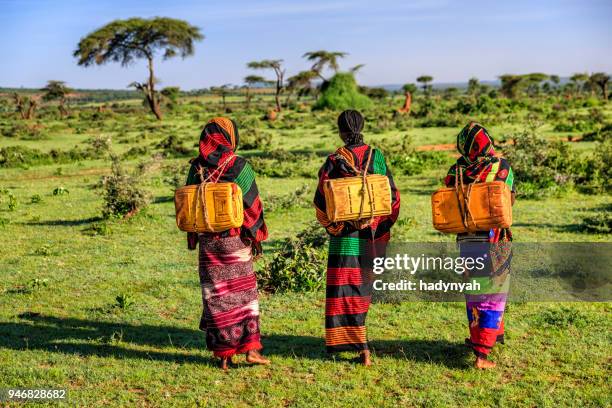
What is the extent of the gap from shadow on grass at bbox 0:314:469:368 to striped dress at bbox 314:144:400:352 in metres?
0.41

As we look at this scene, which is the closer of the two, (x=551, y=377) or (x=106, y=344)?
(x=551, y=377)

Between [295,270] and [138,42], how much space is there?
3725cm

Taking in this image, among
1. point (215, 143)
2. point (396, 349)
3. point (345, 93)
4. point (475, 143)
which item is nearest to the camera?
point (475, 143)

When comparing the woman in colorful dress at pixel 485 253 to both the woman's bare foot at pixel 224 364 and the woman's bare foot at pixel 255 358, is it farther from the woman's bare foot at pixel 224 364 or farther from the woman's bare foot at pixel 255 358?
the woman's bare foot at pixel 224 364

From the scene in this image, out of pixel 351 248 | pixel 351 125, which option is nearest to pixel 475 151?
pixel 351 125

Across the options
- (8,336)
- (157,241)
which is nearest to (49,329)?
(8,336)

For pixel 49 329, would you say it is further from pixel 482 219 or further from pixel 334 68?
pixel 334 68

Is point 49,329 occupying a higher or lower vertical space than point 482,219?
lower

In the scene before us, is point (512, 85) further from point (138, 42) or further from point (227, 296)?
point (227, 296)

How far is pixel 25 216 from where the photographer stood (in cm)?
1217

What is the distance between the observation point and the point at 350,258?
517cm

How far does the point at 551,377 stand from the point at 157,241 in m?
6.64

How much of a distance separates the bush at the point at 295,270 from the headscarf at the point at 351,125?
2661 millimetres

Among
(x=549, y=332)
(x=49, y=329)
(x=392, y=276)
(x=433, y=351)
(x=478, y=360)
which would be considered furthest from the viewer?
(x=392, y=276)
